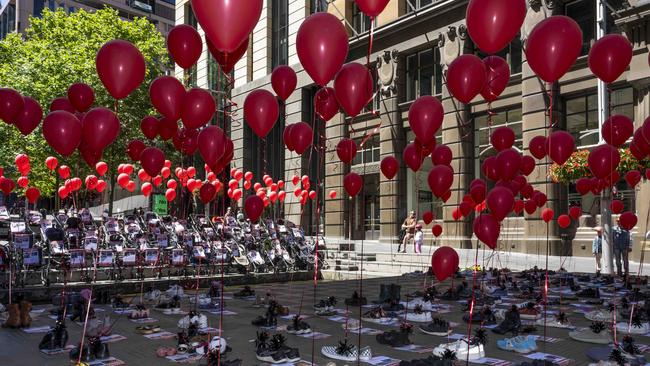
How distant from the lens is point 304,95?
105 ft

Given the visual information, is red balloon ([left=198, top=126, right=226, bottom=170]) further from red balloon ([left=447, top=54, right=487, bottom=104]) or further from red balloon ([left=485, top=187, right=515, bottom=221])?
red balloon ([left=485, top=187, right=515, bottom=221])

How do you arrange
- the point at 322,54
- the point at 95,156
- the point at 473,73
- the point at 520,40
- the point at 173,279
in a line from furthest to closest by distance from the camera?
the point at 520,40, the point at 173,279, the point at 95,156, the point at 473,73, the point at 322,54

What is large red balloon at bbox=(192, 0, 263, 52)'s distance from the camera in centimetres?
419

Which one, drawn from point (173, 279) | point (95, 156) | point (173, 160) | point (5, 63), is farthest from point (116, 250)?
point (5, 63)

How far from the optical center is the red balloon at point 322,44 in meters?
5.84

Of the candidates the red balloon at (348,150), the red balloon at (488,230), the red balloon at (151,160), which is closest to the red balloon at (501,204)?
the red balloon at (488,230)

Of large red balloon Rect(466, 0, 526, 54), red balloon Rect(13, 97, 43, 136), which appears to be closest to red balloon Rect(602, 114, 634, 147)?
large red balloon Rect(466, 0, 526, 54)

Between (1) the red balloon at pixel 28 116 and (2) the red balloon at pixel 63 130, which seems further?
(1) the red balloon at pixel 28 116

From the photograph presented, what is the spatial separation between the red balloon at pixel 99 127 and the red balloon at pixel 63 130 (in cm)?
15

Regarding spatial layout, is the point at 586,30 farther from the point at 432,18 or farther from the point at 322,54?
the point at 322,54

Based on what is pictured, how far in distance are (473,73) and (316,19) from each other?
9.96ft

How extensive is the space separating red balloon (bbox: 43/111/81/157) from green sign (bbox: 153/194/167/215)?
119ft

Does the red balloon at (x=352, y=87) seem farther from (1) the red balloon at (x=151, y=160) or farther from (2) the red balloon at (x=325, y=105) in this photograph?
(1) the red balloon at (x=151, y=160)

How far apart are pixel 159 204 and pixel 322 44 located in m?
40.0
